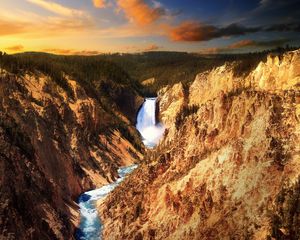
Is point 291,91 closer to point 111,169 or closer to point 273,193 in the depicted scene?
point 273,193

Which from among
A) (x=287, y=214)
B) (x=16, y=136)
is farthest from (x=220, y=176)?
A: (x=16, y=136)

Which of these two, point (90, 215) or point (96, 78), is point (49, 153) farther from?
point (96, 78)

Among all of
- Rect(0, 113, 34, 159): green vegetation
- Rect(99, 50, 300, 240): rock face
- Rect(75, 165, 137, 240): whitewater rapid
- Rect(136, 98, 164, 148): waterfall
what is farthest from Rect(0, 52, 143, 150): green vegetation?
Rect(99, 50, 300, 240): rock face

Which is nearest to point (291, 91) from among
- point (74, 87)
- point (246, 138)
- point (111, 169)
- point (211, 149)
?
point (246, 138)

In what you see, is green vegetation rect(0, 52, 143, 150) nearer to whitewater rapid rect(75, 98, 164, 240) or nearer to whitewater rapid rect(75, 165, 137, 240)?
whitewater rapid rect(75, 98, 164, 240)

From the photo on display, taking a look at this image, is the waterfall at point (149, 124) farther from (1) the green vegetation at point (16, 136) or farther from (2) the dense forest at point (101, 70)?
(1) the green vegetation at point (16, 136)
